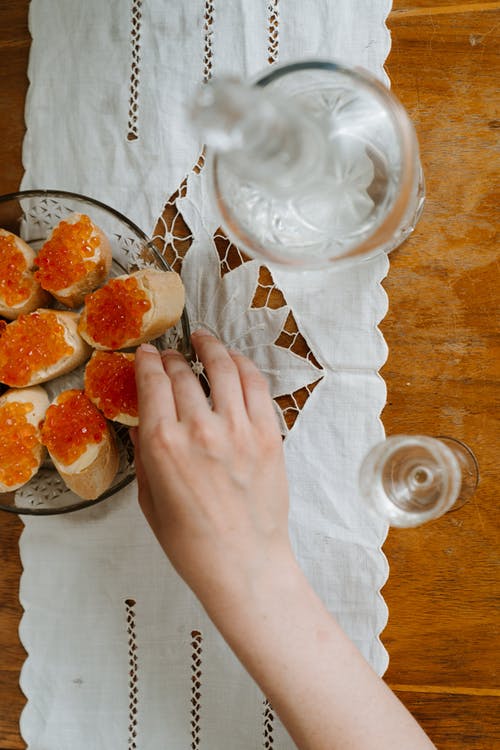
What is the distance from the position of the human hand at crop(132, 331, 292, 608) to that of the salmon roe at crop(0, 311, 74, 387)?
0.31 ft

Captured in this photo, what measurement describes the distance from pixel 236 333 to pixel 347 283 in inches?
4.6

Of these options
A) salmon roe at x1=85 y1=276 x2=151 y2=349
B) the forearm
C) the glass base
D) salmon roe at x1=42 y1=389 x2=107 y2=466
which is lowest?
the forearm

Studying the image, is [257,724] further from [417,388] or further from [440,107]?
[440,107]

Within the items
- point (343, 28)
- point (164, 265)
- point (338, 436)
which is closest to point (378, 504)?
point (338, 436)

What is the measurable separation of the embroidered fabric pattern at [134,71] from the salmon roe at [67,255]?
126 millimetres

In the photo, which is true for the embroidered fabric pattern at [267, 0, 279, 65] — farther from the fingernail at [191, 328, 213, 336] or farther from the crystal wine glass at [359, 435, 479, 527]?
the crystal wine glass at [359, 435, 479, 527]

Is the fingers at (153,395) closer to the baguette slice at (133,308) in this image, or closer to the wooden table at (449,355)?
the baguette slice at (133,308)

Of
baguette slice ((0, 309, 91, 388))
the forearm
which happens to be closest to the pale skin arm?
the forearm

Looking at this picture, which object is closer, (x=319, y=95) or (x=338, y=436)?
(x=319, y=95)

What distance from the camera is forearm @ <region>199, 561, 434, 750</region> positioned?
552 mm

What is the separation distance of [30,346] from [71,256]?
0.30 ft

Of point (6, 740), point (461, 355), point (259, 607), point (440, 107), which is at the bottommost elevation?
point (6, 740)

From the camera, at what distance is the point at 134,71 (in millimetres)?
696

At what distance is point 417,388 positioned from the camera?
2.15ft
